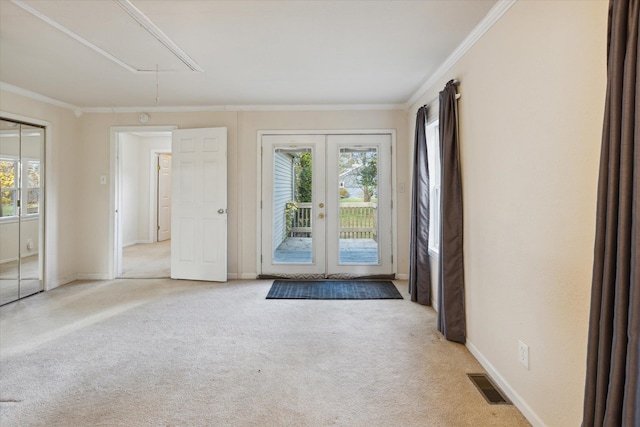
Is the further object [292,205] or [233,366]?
[292,205]

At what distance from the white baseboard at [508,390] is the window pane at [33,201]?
4.94 meters

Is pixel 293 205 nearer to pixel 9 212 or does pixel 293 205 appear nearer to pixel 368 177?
pixel 368 177

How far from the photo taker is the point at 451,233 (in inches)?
102

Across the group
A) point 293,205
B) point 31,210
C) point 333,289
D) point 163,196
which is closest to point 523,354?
point 333,289

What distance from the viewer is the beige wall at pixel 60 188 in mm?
3920

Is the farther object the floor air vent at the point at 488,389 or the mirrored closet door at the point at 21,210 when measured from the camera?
the mirrored closet door at the point at 21,210

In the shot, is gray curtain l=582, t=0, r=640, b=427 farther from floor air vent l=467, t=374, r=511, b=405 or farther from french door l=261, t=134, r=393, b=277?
french door l=261, t=134, r=393, b=277

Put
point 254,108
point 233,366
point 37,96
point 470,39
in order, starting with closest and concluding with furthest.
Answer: point 233,366
point 470,39
point 37,96
point 254,108

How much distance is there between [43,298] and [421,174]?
460 cm

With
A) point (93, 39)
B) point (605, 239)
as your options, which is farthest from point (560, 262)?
point (93, 39)

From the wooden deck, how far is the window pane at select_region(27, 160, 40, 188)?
120 inches

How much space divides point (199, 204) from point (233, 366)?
2656mm

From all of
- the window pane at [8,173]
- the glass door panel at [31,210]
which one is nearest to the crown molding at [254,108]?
the glass door panel at [31,210]

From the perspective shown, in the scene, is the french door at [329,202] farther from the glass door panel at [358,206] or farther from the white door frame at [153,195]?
the white door frame at [153,195]
